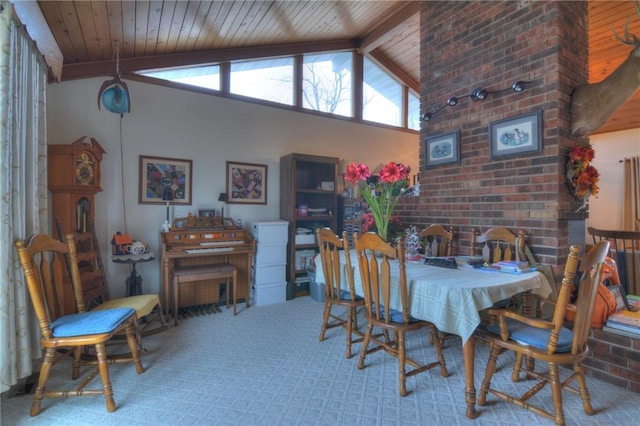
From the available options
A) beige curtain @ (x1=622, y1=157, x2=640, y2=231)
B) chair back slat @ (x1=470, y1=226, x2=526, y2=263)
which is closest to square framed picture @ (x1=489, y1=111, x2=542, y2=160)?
chair back slat @ (x1=470, y1=226, x2=526, y2=263)

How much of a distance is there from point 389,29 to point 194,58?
2.64 meters

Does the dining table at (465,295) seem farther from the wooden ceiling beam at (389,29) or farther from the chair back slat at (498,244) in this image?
the wooden ceiling beam at (389,29)

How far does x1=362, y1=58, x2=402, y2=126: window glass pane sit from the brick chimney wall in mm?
1610

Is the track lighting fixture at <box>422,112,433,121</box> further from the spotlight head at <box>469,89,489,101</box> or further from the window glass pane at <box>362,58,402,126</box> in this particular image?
the window glass pane at <box>362,58,402,126</box>

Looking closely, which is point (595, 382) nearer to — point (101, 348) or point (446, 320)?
point (446, 320)

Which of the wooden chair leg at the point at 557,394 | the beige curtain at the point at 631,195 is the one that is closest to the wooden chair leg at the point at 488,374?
the wooden chair leg at the point at 557,394

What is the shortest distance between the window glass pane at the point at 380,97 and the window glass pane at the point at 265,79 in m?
1.37

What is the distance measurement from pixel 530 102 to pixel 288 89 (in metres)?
3.03

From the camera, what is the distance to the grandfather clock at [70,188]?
2.69 m

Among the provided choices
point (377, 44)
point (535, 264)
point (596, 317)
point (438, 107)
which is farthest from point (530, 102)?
point (377, 44)

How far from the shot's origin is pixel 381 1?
3844 millimetres

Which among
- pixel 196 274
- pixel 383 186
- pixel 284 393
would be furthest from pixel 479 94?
pixel 196 274

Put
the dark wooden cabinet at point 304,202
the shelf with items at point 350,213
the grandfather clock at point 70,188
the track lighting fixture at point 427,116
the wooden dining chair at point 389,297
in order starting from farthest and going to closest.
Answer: the shelf with items at point 350,213, the dark wooden cabinet at point 304,202, the track lighting fixture at point 427,116, the grandfather clock at point 70,188, the wooden dining chair at point 389,297

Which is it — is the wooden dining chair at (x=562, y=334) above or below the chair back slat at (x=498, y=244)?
below
